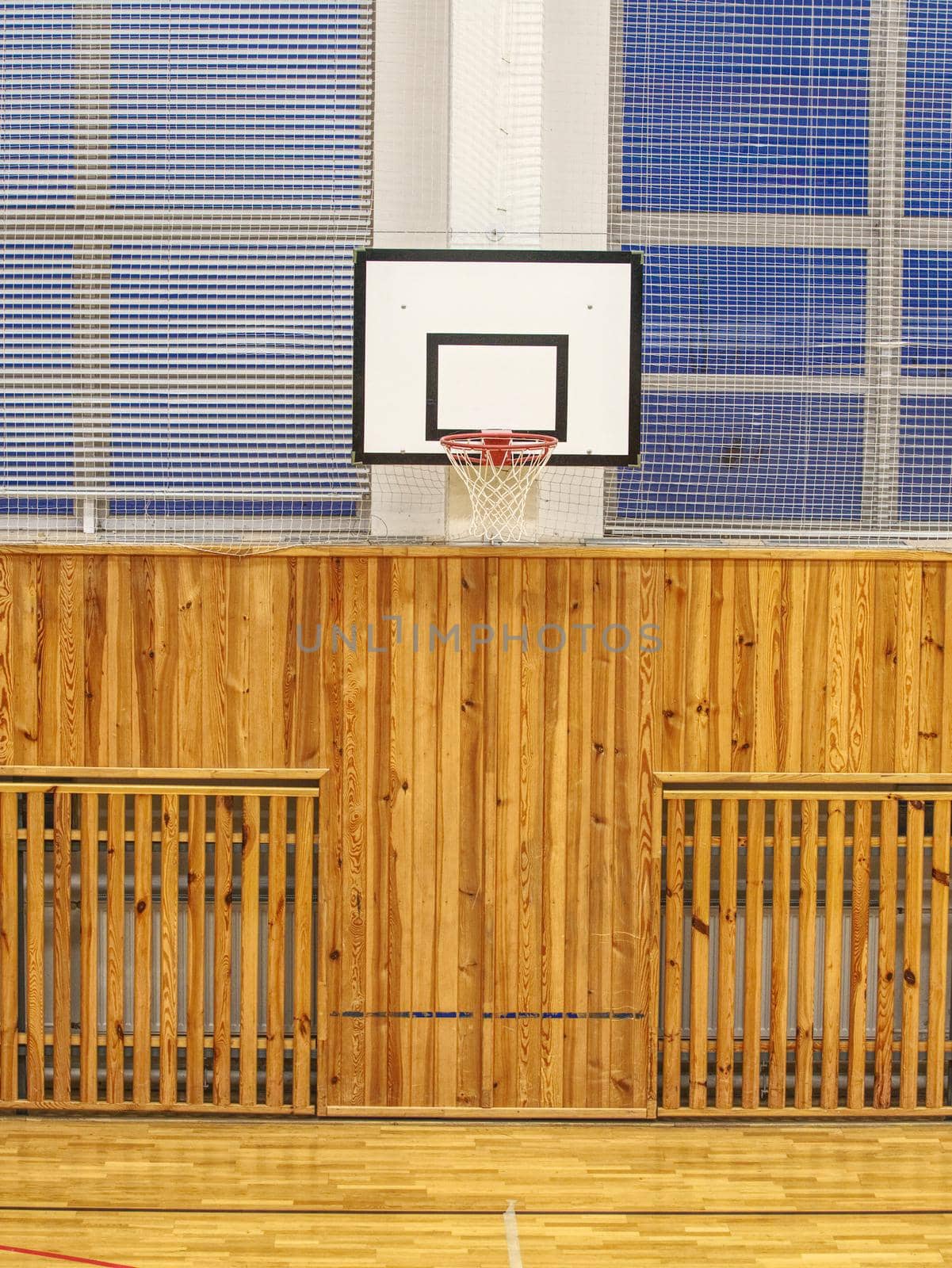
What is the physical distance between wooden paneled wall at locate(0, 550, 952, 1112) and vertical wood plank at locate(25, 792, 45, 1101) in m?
0.27

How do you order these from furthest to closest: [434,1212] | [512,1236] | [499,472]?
[499,472] < [434,1212] < [512,1236]

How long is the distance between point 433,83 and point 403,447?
1.58m

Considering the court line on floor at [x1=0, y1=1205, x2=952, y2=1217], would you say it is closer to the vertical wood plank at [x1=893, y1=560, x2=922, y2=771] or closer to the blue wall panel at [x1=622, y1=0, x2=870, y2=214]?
the vertical wood plank at [x1=893, y1=560, x2=922, y2=771]

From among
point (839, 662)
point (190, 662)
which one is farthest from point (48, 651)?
point (839, 662)

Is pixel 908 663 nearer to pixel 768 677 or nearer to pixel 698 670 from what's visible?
pixel 768 677

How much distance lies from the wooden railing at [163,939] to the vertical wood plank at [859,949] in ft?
6.54

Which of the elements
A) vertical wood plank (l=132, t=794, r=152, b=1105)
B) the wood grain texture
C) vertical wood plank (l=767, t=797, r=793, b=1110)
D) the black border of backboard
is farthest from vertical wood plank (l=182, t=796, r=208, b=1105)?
vertical wood plank (l=767, t=797, r=793, b=1110)

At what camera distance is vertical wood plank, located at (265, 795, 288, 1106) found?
11.0 feet

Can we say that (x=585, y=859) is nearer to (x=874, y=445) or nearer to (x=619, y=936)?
(x=619, y=936)

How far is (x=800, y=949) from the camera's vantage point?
3434 mm

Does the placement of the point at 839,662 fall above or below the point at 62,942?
above

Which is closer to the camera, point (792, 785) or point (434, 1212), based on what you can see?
point (434, 1212)

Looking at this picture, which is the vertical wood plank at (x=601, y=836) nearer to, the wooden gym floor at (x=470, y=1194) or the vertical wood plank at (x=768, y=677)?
the wooden gym floor at (x=470, y=1194)

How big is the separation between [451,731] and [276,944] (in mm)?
999
